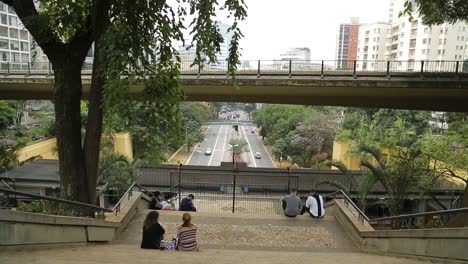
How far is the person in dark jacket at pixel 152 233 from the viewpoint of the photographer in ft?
21.9

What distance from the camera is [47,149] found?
2817cm

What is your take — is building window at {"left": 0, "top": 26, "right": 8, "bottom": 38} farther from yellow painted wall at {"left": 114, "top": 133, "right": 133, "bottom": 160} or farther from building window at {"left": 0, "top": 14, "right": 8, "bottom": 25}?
yellow painted wall at {"left": 114, "top": 133, "right": 133, "bottom": 160}

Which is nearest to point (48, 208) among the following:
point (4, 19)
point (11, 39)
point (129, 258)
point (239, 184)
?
point (129, 258)

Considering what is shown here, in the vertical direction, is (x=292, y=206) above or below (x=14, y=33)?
below

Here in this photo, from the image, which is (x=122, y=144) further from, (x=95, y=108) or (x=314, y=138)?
(x=95, y=108)

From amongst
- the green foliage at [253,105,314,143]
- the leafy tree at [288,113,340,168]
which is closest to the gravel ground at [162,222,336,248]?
the leafy tree at [288,113,340,168]

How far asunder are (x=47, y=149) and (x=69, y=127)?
938 inches

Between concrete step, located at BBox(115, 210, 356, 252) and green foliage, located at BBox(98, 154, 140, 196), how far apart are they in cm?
380

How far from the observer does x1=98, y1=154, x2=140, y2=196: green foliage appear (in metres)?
14.7

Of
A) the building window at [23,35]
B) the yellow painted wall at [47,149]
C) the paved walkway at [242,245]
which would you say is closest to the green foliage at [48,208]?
the paved walkway at [242,245]

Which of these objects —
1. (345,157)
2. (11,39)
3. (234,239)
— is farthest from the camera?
(11,39)

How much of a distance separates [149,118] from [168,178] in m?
16.5

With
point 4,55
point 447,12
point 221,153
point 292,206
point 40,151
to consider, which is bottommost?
point 221,153

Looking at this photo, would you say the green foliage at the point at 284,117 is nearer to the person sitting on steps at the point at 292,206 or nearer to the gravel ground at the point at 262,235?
the person sitting on steps at the point at 292,206
